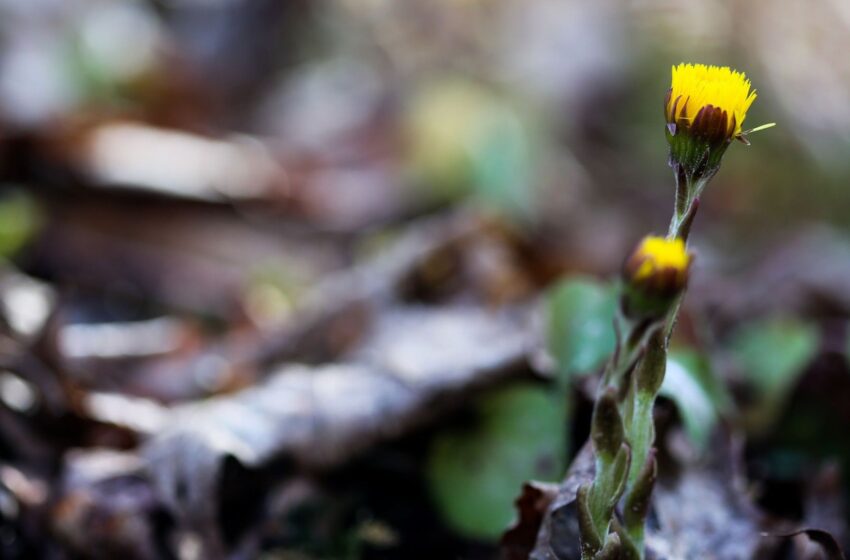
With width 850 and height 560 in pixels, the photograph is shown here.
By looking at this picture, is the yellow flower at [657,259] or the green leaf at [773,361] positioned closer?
the yellow flower at [657,259]

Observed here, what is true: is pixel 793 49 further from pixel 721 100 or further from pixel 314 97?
pixel 721 100

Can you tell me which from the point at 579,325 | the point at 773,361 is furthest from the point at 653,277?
the point at 773,361

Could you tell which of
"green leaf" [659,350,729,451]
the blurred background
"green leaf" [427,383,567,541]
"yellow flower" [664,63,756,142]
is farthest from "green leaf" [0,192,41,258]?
"yellow flower" [664,63,756,142]

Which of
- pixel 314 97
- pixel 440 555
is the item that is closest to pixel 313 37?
pixel 314 97

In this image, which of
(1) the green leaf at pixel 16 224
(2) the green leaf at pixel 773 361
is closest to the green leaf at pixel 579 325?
(2) the green leaf at pixel 773 361

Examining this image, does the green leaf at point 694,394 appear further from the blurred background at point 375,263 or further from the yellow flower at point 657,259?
the yellow flower at point 657,259

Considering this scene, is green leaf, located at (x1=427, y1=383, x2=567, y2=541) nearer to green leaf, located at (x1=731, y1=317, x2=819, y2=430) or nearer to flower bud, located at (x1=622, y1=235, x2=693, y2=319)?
green leaf, located at (x1=731, y1=317, x2=819, y2=430)
